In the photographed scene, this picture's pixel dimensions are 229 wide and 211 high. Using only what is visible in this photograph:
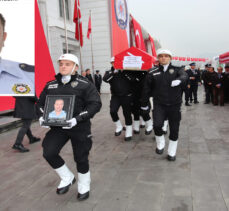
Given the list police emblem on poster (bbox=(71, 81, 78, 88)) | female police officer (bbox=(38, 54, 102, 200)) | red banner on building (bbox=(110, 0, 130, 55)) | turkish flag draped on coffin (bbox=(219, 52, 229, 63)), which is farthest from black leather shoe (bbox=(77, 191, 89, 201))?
red banner on building (bbox=(110, 0, 130, 55))

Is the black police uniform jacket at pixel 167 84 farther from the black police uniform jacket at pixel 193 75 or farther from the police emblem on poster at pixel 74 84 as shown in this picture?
the black police uniform jacket at pixel 193 75

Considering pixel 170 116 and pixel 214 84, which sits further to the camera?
pixel 214 84

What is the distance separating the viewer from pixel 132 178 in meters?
3.63

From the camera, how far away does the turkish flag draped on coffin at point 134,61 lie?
18.3ft

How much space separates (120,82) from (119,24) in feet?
34.6

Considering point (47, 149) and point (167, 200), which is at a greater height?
point (47, 149)

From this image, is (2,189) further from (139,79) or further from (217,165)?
(139,79)

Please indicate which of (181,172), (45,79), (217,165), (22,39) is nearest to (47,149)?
(45,79)

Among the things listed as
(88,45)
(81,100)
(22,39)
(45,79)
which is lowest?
(81,100)

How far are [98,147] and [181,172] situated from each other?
213 centimetres

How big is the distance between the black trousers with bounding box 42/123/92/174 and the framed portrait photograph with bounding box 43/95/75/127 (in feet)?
0.75

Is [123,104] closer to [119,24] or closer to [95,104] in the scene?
[95,104]

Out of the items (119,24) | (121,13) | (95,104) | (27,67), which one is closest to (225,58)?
(119,24)

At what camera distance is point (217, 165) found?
13.1ft
